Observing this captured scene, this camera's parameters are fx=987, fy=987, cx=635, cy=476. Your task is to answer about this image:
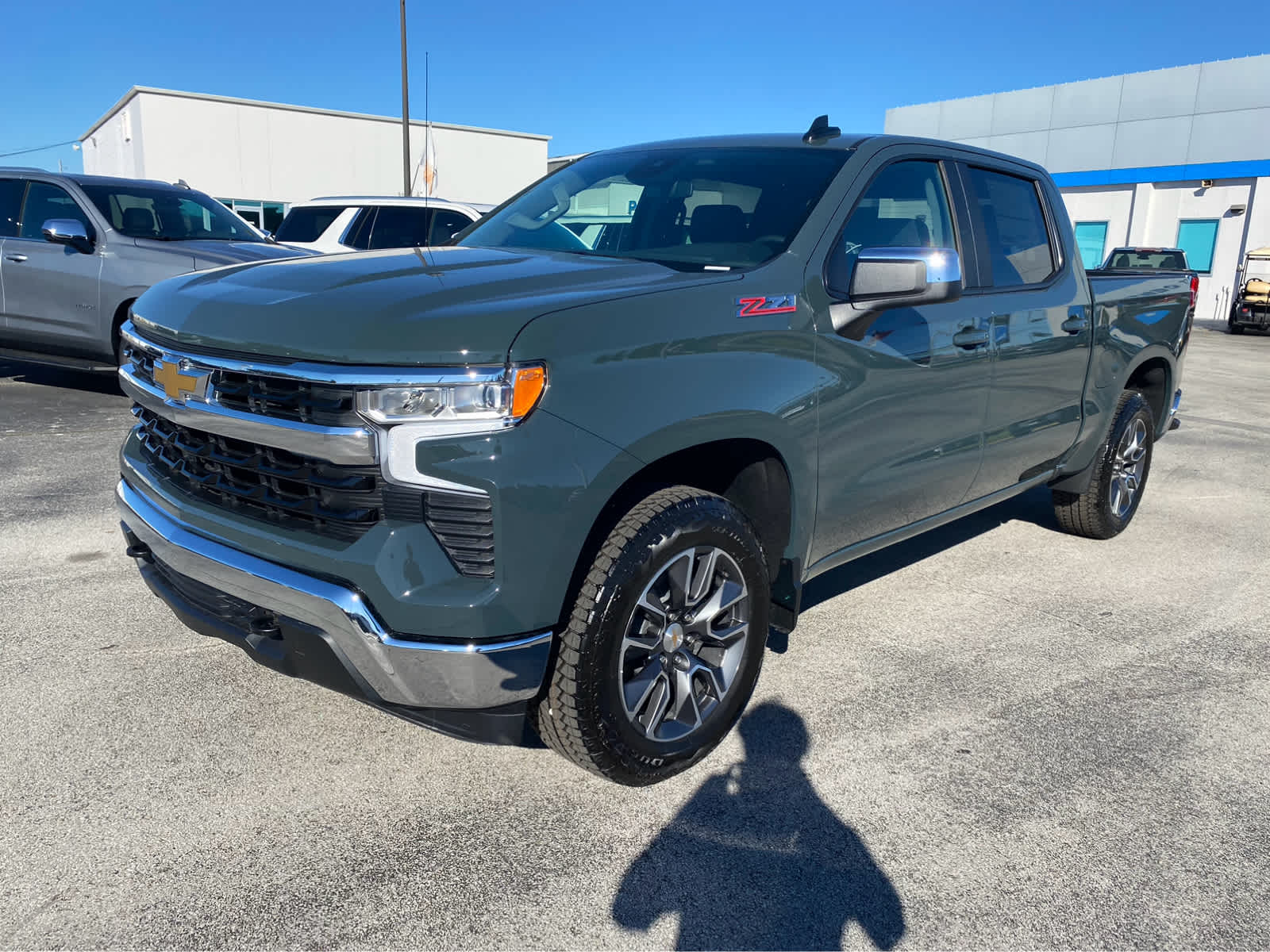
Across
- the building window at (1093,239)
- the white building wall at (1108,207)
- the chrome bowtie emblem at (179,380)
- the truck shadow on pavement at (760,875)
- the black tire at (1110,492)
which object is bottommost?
the truck shadow on pavement at (760,875)

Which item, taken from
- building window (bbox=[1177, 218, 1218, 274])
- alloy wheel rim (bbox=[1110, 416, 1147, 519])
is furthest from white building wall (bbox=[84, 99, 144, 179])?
building window (bbox=[1177, 218, 1218, 274])

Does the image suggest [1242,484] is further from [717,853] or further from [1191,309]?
[717,853]

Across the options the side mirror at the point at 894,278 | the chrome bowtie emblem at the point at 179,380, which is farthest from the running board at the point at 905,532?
the chrome bowtie emblem at the point at 179,380

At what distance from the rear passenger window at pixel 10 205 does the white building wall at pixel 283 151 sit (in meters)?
18.0

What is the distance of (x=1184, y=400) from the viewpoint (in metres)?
11.4

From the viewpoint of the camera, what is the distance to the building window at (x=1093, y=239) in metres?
31.0

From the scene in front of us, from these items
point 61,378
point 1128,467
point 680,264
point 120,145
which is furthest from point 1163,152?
point 120,145

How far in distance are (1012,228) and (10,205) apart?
8235 millimetres

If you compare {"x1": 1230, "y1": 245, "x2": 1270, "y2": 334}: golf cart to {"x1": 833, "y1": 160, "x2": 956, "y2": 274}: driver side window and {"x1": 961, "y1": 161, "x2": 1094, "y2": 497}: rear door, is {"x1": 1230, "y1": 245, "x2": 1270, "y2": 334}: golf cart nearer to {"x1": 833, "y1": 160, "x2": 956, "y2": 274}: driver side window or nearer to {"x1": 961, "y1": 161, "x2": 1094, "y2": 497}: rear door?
{"x1": 961, "y1": 161, "x2": 1094, "y2": 497}: rear door

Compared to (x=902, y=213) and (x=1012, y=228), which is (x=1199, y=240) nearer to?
(x=1012, y=228)

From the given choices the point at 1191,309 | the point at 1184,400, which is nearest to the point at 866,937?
the point at 1191,309

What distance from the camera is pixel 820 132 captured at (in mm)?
3701

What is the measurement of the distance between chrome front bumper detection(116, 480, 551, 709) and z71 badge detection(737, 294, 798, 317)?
3.64 ft

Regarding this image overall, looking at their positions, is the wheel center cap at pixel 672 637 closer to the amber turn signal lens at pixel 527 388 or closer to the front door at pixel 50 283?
the amber turn signal lens at pixel 527 388
